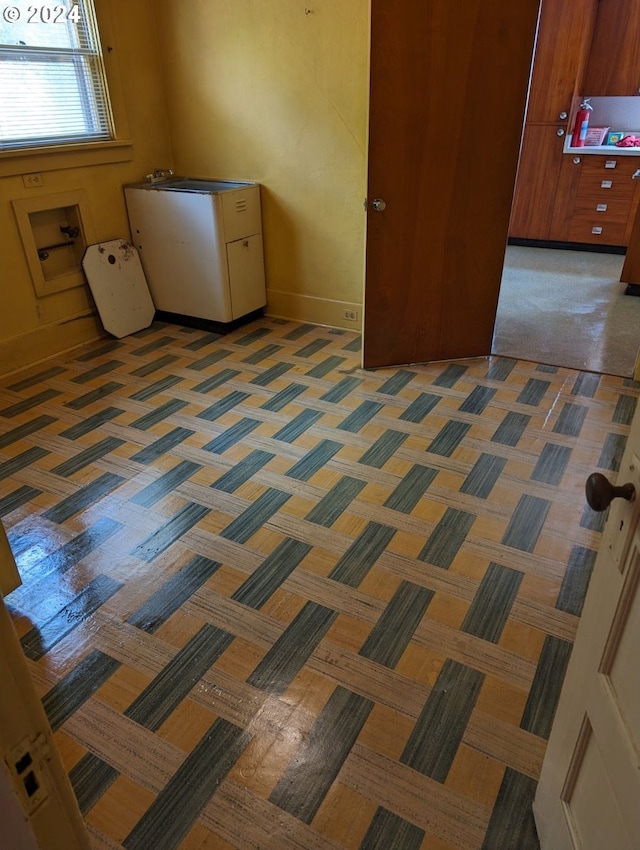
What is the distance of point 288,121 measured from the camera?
12.3ft

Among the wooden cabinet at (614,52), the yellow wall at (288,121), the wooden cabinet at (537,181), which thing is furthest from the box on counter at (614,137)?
the yellow wall at (288,121)

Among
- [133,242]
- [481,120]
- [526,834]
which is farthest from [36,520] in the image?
[481,120]

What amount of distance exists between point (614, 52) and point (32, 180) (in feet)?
17.8

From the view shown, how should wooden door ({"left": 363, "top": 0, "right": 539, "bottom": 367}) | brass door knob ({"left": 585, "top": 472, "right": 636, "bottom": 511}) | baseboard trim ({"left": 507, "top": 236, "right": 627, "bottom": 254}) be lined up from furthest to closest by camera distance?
1. baseboard trim ({"left": 507, "top": 236, "right": 627, "bottom": 254})
2. wooden door ({"left": 363, "top": 0, "right": 539, "bottom": 367})
3. brass door knob ({"left": 585, "top": 472, "right": 636, "bottom": 511})

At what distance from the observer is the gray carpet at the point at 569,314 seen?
3.68m

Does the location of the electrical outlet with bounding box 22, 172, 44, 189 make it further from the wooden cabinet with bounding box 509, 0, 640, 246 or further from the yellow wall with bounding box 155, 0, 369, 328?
the wooden cabinet with bounding box 509, 0, 640, 246

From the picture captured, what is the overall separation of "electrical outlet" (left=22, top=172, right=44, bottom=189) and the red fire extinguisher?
4979mm

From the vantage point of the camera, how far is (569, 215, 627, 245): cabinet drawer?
5793 millimetres

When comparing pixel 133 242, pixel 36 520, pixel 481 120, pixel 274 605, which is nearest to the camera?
pixel 274 605

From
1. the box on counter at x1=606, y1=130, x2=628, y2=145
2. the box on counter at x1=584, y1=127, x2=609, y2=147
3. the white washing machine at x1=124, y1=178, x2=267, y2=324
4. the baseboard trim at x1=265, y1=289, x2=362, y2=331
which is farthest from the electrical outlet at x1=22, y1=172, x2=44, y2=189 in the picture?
the box on counter at x1=606, y1=130, x2=628, y2=145

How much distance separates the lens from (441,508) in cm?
234

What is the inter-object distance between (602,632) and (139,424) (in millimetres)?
2505

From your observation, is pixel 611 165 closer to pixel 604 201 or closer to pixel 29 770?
pixel 604 201

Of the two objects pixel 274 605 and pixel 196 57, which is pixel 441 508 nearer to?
pixel 274 605
